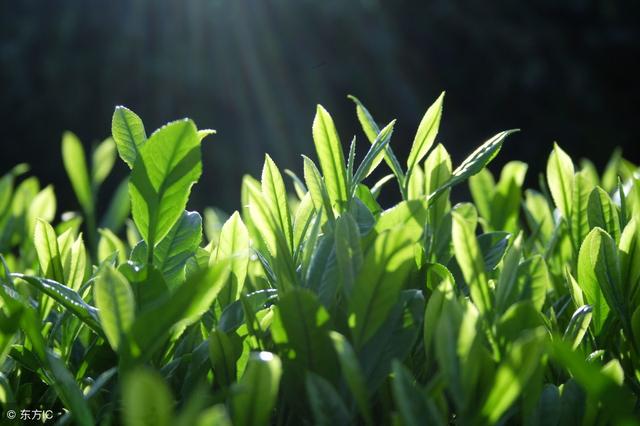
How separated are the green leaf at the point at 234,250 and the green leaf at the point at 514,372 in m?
0.38

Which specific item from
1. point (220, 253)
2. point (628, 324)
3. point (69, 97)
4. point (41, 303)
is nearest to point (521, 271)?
point (628, 324)

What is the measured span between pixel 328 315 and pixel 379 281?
2.5 inches

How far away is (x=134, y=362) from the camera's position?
2.59ft

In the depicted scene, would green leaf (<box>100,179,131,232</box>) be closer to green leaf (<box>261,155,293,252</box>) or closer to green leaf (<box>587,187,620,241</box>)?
green leaf (<box>261,155,293,252</box>)

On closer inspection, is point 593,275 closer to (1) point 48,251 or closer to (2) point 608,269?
(2) point 608,269

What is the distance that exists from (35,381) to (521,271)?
26.4 inches

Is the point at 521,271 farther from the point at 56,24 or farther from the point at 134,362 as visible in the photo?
the point at 56,24

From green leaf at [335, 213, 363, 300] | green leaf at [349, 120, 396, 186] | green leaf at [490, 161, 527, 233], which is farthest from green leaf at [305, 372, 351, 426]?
green leaf at [490, 161, 527, 233]

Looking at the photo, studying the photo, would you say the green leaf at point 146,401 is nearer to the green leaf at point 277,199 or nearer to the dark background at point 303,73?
the green leaf at point 277,199

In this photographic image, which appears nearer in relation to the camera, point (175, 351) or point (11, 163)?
point (175, 351)

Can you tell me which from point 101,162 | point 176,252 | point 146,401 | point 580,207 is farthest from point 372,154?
point 101,162

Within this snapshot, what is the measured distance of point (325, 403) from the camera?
756 millimetres

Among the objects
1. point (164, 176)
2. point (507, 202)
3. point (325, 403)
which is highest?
point (164, 176)

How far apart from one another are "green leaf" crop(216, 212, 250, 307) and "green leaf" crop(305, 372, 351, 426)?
0.26 meters
